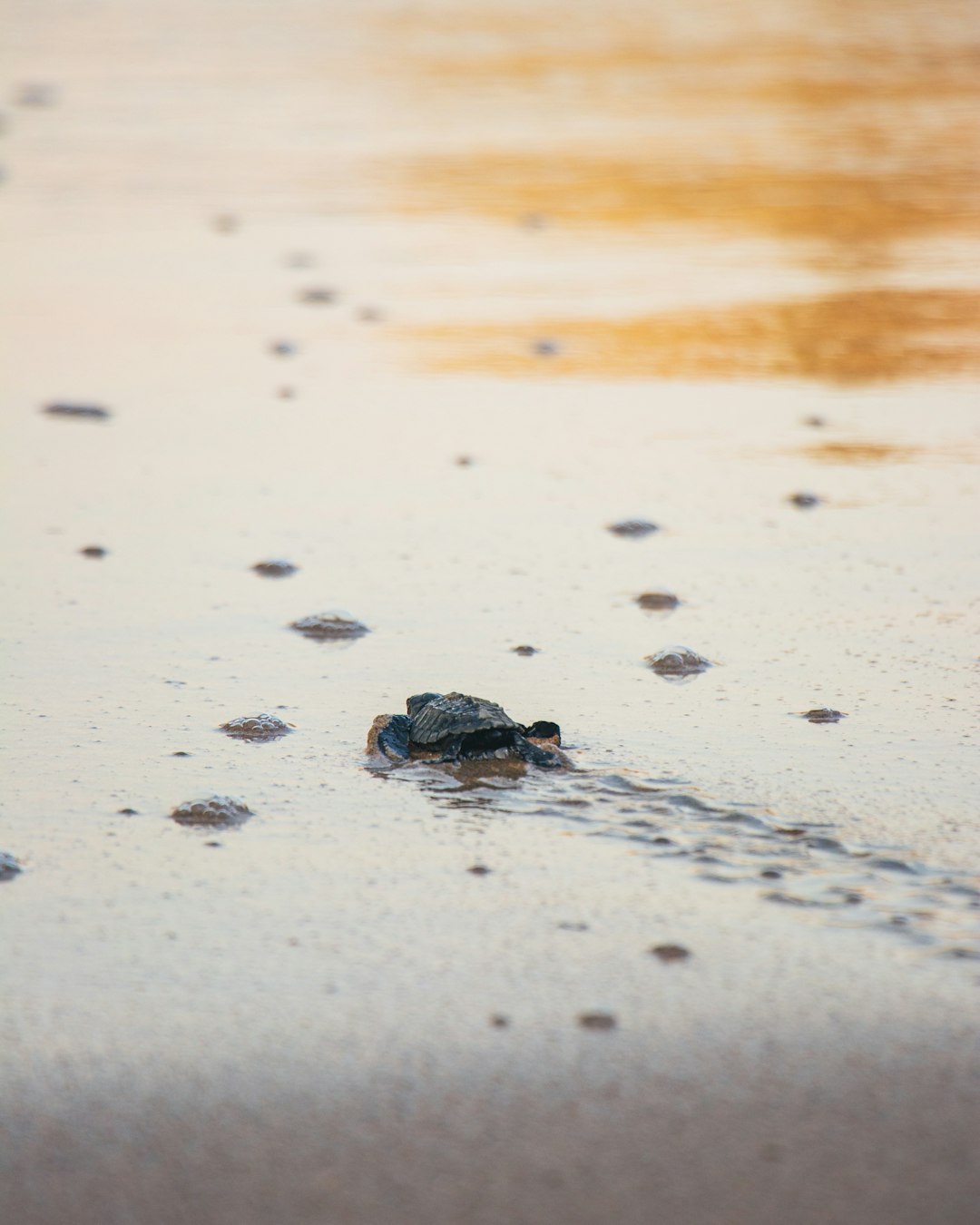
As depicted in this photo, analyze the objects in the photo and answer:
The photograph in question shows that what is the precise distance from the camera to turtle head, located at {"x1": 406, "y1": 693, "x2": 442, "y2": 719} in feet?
11.8

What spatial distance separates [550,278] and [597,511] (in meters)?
3.70

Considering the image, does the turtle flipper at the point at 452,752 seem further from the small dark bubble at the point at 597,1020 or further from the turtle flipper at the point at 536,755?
the small dark bubble at the point at 597,1020

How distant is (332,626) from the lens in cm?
432

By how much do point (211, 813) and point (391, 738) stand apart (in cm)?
45

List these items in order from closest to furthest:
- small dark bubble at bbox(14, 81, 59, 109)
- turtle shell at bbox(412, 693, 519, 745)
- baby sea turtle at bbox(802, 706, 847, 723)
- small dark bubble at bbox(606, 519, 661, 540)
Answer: turtle shell at bbox(412, 693, 519, 745), baby sea turtle at bbox(802, 706, 847, 723), small dark bubble at bbox(606, 519, 661, 540), small dark bubble at bbox(14, 81, 59, 109)

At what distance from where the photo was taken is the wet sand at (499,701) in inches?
89.8

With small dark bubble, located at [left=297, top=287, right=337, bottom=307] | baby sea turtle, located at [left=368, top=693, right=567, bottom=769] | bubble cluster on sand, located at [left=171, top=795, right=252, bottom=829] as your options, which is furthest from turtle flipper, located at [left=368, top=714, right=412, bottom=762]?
small dark bubble, located at [left=297, top=287, right=337, bottom=307]

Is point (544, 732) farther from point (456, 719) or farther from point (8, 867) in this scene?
point (8, 867)

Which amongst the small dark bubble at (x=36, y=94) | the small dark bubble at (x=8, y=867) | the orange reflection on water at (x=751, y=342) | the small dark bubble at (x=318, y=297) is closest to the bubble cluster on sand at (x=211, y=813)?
the small dark bubble at (x=8, y=867)

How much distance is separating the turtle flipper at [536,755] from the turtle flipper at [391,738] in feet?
0.79

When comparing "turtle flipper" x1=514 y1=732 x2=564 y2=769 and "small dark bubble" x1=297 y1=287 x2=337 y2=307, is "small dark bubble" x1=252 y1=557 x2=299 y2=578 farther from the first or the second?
"small dark bubble" x1=297 y1=287 x2=337 y2=307

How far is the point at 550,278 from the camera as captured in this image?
8742 millimetres

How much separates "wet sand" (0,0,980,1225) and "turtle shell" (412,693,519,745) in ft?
0.42

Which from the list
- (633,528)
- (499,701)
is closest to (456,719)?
(499,701)
